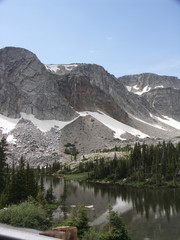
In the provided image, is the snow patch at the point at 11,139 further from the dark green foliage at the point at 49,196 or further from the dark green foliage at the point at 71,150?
the dark green foliage at the point at 49,196

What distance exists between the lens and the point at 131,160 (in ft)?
166

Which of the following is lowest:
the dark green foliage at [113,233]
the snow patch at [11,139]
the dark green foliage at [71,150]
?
the dark green foliage at [113,233]

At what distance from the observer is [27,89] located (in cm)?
9725

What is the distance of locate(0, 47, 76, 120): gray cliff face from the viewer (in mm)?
91287

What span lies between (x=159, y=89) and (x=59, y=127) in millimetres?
120568

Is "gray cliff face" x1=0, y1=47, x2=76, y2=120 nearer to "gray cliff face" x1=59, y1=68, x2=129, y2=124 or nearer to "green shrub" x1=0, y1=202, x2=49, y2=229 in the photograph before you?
"gray cliff face" x1=59, y1=68, x2=129, y2=124

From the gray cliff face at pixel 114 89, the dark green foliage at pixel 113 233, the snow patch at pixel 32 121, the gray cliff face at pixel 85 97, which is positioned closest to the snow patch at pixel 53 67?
the gray cliff face at pixel 114 89

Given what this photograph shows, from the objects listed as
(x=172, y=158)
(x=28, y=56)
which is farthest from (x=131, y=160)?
(x=28, y=56)

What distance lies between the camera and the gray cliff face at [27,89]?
91287 millimetres

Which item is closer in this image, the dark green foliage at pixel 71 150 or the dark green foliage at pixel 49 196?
the dark green foliage at pixel 49 196

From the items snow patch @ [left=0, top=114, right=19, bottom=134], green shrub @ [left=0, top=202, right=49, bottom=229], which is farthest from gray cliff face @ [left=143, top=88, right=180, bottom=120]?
green shrub @ [left=0, top=202, right=49, bottom=229]

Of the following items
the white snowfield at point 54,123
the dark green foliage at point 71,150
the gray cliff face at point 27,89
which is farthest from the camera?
the gray cliff face at point 27,89

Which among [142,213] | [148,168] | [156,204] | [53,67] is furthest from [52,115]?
[142,213]

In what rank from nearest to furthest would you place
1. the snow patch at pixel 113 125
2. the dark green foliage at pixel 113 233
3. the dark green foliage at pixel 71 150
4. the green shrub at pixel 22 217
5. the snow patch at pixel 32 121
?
the dark green foliage at pixel 113 233, the green shrub at pixel 22 217, the dark green foliage at pixel 71 150, the snow patch at pixel 32 121, the snow patch at pixel 113 125
